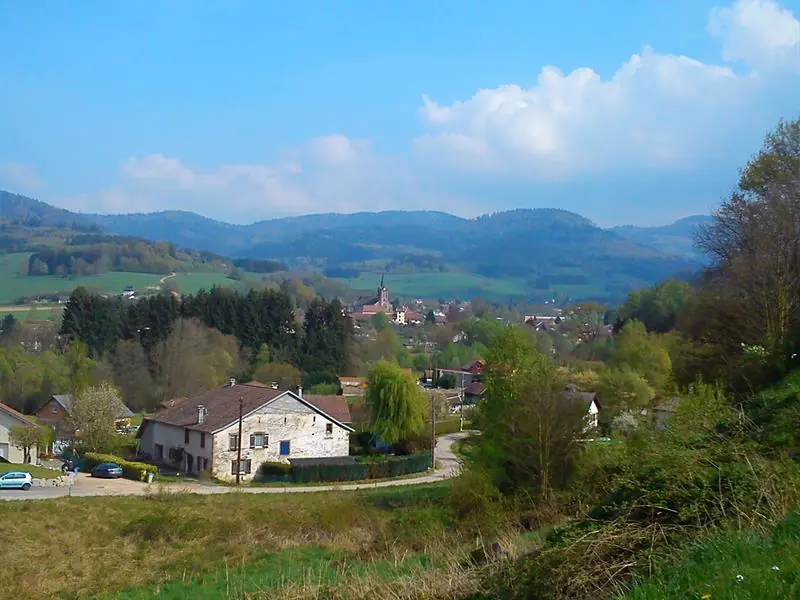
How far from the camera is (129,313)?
79.9 metres

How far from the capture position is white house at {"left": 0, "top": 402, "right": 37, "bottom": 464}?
159 ft

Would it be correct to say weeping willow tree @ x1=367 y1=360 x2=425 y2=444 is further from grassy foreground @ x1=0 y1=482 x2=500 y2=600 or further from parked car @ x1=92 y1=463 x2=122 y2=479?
grassy foreground @ x1=0 y1=482 x2=500 y2=600

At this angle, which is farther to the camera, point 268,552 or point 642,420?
point 268,552

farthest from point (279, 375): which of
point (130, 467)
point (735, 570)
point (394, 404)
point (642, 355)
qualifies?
point (735, 570)

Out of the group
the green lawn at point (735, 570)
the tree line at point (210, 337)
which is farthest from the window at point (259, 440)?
the green lawn at point (735, 570)

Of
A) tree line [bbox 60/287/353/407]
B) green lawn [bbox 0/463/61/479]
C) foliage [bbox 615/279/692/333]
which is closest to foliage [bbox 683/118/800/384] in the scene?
green lawn [bbox 0/463/61/479]

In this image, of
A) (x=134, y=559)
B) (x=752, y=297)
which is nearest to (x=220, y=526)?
(x=134, y=559)

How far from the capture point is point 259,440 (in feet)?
159

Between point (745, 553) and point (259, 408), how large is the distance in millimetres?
43349

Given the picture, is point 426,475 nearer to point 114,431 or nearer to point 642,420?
point 114,431

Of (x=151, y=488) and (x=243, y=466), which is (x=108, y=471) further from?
(x=243, y=466)

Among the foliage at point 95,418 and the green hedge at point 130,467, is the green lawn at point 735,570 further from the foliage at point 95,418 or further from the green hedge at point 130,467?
the foliage at point 95,418

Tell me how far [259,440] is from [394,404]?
8986 millimetres

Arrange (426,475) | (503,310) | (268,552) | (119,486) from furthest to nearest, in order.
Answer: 1. (503,310)
2. (426,475)
3. (119,486)
4. (268,552)
